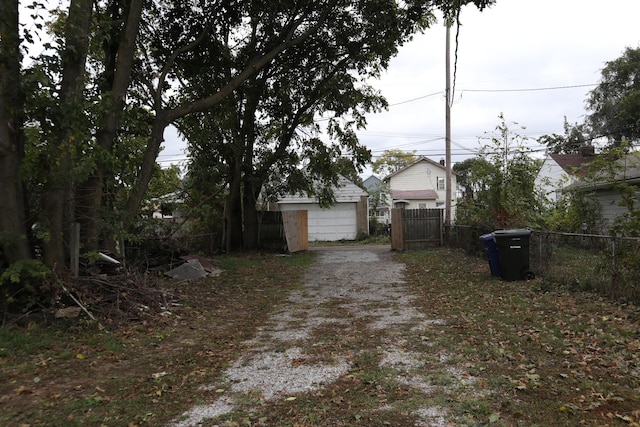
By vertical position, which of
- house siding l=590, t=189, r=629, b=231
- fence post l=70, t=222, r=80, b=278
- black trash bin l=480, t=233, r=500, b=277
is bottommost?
black trash bin l=480, t=233, r=500, b=277

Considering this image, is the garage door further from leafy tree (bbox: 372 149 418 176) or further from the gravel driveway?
leafy tree (bbox: 372 149 418 176)

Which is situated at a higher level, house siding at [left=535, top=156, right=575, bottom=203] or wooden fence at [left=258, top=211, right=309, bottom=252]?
house siding at [left=535, top=156, right=575, bottom=203]

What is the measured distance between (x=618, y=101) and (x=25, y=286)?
120 feet

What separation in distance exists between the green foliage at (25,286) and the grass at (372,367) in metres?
0.53

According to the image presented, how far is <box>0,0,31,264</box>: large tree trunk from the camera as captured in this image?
23.1ft

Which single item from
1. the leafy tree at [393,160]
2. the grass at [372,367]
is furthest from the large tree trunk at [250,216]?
the leafy tree at [393,160]

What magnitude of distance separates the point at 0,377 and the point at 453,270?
36.0 ft

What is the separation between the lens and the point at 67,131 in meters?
7.32

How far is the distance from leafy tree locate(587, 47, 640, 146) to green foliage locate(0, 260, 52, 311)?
1305 inches

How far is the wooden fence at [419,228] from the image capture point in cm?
2069

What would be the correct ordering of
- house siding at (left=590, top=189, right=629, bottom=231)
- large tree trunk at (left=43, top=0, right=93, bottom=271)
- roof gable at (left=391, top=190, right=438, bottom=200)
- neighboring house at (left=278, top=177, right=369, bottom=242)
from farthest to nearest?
roof gable at (left=391, top=190, right=438, bottom=200) → neighboring house at (left=278, top=177, right=369, bottom=242) → house siding at (left=590, top=189, right=629, bottom=231) → large tree trunk at (left=43, top=0, right=93, bottom=271)

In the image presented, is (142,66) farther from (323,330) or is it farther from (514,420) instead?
A: (514,420)

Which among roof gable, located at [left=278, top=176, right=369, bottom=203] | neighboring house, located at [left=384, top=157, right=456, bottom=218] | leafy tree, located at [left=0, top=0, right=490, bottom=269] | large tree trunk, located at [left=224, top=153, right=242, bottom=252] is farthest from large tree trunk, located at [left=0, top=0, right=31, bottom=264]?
neighboring house, located at [left=384, top=157, right=456, bottom=218]

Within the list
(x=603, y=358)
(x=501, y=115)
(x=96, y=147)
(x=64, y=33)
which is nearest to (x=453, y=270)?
(x=501, y=115)
